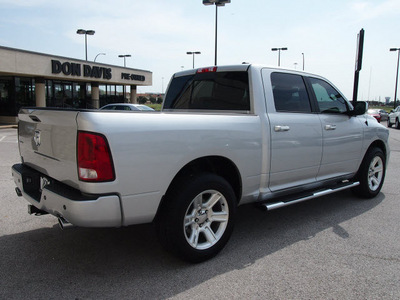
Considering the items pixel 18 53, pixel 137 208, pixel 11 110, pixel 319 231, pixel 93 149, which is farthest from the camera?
pixel 11 110

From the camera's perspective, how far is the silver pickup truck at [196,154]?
2.57 metres

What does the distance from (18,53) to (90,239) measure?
21.1 metres

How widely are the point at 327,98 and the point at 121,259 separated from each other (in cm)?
337

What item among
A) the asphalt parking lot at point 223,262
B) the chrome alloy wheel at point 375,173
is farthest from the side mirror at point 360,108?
the asphalt parking lot at point 223,262

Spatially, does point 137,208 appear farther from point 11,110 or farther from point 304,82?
point 11,110

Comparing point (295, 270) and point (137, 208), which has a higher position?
point (137, 208)

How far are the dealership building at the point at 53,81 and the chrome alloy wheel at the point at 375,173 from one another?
826 inches

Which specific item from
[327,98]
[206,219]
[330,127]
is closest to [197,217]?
[206,219]

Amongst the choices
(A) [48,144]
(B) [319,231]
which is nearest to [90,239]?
(A) [48,144]

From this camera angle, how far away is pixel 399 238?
385 centimetres

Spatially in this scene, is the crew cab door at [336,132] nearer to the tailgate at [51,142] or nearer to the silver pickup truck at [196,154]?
the silver pickup truck at [196,154]

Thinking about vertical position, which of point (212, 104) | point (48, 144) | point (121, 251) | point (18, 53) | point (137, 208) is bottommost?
point (121, 251)

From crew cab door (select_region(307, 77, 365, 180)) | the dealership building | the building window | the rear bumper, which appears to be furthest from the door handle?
the building window

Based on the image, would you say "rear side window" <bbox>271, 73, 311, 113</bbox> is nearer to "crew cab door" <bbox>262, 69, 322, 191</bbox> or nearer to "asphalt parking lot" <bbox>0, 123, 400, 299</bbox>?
"crew cab door" <bbox>262, 69, 322, 191</bbox>
